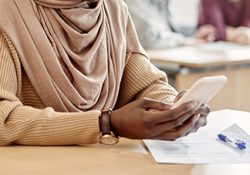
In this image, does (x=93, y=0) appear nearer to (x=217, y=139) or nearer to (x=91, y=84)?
(x=91, y=84)

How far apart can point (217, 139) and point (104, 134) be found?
28cm

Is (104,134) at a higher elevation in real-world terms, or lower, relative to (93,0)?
lower

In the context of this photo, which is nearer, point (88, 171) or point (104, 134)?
point (88, 171)

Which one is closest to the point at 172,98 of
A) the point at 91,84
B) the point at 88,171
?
the point at 91,84

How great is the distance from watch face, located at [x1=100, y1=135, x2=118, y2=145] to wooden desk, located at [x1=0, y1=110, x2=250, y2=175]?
0.04ft

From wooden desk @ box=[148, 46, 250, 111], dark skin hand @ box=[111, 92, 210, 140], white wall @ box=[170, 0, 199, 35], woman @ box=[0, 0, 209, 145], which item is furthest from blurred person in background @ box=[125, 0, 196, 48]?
dark skin hand @ box=[111, 92, 210, 140]

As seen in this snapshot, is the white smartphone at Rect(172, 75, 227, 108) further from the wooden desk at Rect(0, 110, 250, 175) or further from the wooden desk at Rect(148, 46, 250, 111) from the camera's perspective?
the wooden desk at Rect(148, 46, 250, 111)

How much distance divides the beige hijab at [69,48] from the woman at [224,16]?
2.05 metres

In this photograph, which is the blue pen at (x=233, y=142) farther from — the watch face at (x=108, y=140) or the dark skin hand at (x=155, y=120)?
the watch face at (x=108, y=140)


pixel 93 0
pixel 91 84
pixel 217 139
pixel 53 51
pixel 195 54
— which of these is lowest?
pixel 195 54

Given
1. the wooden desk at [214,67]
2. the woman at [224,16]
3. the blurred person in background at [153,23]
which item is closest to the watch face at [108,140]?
the wooden desk at [214,67]

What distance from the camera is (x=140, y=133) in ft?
3.80

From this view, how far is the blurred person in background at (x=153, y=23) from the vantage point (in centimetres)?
291

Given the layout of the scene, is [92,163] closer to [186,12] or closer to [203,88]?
[203,88]
